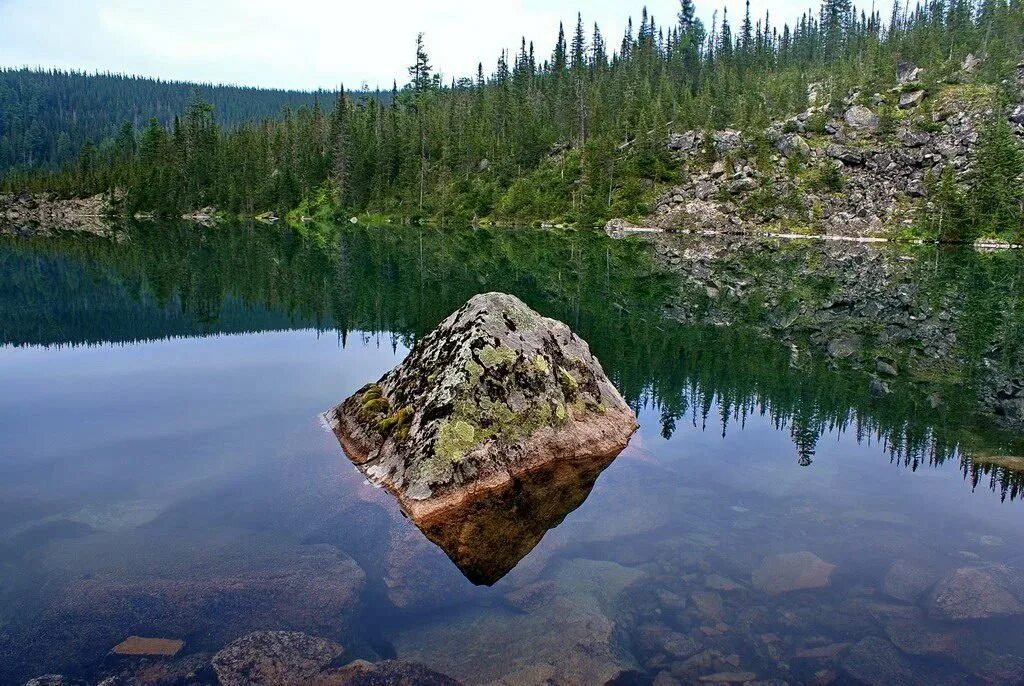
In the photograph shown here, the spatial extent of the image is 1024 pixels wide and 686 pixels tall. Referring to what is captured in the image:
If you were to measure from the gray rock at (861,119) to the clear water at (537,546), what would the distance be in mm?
106493

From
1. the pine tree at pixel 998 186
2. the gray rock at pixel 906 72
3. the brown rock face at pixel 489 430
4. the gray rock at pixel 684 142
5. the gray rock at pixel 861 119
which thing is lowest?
the brown rock face at pixel 489 430

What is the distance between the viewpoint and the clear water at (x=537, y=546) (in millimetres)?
7629

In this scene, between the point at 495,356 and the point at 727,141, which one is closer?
the point at 495,356

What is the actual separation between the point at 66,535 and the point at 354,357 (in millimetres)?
13292

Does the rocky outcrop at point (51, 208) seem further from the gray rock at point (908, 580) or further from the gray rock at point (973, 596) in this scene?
the gray rock at point (973, 596)

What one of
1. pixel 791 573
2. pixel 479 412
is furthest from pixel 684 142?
pixel 791 573

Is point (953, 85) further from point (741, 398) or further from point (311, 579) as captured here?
point (311, 579)

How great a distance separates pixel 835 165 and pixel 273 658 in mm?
113924

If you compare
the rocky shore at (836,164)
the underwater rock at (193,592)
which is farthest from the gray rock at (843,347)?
the rocky shore at (836,164)

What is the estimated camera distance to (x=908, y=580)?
9.02m

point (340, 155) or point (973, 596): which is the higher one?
point (340, 155)

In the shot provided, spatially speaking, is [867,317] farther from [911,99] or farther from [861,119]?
[911,99]

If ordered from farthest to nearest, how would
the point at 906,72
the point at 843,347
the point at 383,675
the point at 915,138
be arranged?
1. the point at 906,72
2. the point at 915,138
3. the point at 843,347
4. the point at 383,675

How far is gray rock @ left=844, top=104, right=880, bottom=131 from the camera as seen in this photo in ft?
367
